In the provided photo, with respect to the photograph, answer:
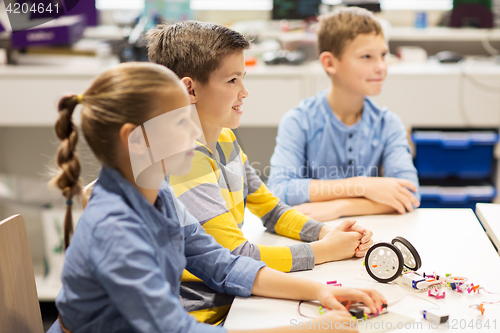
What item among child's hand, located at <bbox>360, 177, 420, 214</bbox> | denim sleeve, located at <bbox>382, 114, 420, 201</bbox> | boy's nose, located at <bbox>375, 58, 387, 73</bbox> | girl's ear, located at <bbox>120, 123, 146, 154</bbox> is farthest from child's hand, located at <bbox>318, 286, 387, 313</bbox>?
boy's nose, located at <bbox>375, 58, 387, 73</bbox>

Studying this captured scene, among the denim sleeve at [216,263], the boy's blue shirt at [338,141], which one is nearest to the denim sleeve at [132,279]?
the denim sleeve at [216,263]

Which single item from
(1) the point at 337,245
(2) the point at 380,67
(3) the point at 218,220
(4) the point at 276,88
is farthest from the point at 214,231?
(4) the point at 276,88

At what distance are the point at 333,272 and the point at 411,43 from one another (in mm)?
2232

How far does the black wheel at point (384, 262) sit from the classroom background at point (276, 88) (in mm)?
1474

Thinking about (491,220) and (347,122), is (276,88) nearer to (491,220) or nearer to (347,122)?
(347,122)

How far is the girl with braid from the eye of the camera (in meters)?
0.67

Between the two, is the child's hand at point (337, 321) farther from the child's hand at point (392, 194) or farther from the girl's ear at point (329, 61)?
the girl's ear at point (329, 61)

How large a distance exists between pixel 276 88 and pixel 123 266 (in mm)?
1824

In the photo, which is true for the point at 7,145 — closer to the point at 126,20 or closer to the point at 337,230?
the point at 126,20

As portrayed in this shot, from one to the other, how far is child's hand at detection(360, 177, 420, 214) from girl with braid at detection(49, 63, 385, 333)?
514 millimetres

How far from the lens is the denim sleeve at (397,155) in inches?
57.9

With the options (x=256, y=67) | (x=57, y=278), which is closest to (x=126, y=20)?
(x=256, y=67)

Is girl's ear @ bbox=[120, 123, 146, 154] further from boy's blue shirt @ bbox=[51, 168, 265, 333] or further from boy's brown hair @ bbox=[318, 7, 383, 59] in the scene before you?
boy's brown hair @ bbox=[318, 7, 383, 59]

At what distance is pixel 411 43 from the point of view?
2854mm
